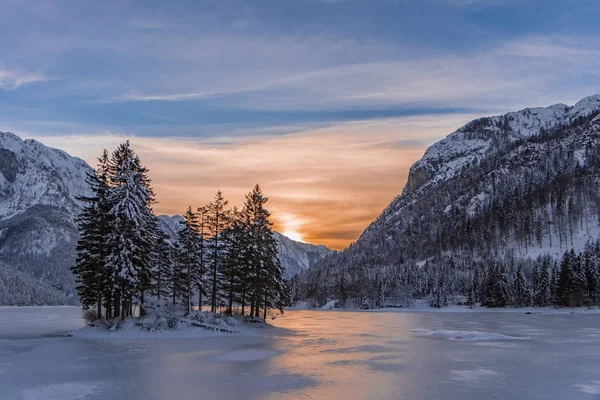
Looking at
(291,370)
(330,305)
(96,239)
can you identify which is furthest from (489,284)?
(291,370)

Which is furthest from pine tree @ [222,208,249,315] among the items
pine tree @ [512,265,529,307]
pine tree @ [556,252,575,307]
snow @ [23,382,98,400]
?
pine tree @ [512,265,529,307]

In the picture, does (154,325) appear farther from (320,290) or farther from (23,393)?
(320,290)

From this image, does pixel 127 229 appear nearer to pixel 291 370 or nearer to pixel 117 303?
pixel 117 303

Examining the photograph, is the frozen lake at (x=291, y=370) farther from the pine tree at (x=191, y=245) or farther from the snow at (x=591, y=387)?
the pine tree at (x=191, y=245)

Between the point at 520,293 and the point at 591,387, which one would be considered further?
the point at 520,293

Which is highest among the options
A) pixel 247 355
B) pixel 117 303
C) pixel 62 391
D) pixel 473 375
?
pixel 117 303

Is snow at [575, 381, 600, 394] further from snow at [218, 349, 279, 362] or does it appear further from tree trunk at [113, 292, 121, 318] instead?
tree trunk at [113, 292, 121, 318]

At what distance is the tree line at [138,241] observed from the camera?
41.2 metres

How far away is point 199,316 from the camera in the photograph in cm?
4469

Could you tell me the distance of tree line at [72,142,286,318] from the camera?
41.2 metres

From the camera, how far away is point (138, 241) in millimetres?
43094

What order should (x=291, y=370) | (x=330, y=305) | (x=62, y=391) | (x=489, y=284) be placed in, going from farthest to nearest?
(x=330, y=305), (x=489, y=284), (x=291, y=370), (x=62, y=391)

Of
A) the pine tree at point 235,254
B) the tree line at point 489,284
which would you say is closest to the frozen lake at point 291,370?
the pine tree at point 235,254

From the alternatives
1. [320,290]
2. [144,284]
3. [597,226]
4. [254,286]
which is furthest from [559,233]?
[144,284]
